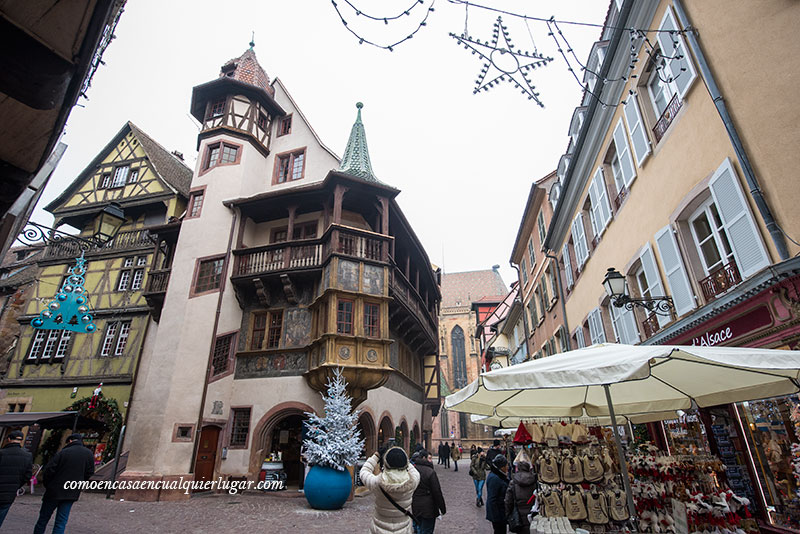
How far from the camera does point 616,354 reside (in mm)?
4355


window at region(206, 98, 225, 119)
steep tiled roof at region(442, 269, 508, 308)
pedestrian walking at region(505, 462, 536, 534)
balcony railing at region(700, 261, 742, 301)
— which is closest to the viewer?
pedestrian walking at region(505, 462, 536, 534)

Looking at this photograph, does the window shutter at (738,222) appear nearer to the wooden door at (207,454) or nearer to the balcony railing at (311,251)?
the balcony railing at (311,251)

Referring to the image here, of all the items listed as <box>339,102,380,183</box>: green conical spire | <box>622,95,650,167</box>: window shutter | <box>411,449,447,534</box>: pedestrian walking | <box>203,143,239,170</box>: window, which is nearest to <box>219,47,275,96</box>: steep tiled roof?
<box>203,143,239,170</box>: window

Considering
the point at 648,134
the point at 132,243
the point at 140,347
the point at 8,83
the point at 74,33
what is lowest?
the point at 8,83

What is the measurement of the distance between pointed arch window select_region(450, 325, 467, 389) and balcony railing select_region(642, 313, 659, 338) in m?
43.0

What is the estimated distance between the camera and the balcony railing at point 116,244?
20311 millimetres

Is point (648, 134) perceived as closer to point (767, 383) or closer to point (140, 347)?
point (767, 383)

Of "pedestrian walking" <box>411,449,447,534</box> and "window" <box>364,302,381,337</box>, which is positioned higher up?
"window" <box>364,302,381,337</box>

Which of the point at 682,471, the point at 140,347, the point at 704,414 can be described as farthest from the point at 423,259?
the point at 682,471

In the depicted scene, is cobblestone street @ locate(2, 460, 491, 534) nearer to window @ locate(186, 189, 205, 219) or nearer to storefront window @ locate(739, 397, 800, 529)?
storefront window @ locate(739, 397, 800, 529)

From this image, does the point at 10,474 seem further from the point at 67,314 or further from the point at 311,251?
the point at 311,251

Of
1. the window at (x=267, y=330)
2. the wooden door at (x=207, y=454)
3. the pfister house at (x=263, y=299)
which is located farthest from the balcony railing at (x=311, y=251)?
the wooden door at (x=207, y=454)

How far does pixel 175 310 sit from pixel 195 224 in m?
3.32

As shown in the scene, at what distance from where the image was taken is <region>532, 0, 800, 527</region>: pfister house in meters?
5.05
